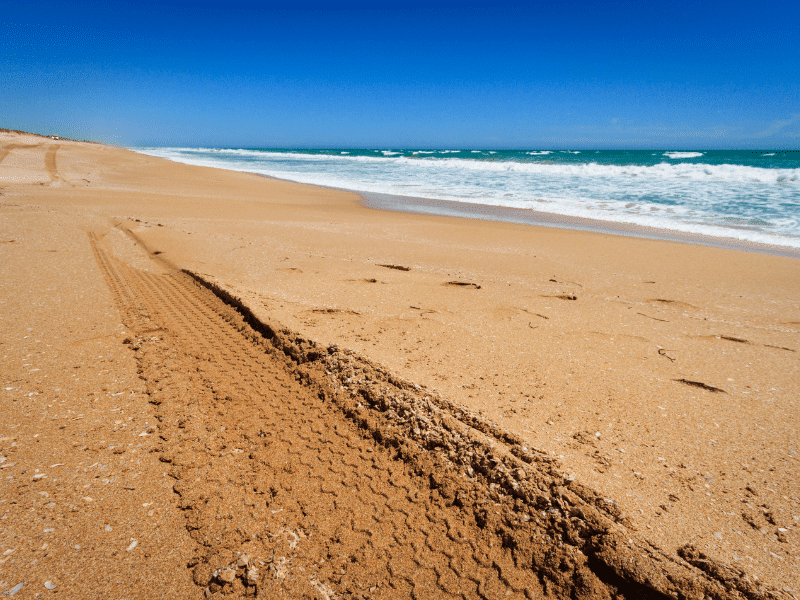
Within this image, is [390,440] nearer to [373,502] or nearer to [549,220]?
[373,502]

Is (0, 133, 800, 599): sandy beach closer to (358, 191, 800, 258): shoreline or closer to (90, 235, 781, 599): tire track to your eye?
(90, 235, 781, 599): tire track

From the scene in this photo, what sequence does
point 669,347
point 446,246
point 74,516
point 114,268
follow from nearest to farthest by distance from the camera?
point 74,516 < point 669,347 < point 114,268 < point 446,246

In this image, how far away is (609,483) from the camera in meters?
1.73

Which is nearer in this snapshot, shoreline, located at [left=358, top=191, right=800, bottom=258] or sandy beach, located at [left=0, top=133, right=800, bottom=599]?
sandy beach, located at [left=0, top=133, right=800, bottom=599]

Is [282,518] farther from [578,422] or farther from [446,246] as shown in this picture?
[446,246]

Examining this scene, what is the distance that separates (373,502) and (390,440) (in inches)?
12.9

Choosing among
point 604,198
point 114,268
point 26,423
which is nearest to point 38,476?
point 26,423

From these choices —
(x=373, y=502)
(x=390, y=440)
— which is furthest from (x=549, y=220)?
(x=373, y=502)

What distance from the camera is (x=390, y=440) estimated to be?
2.04 metres

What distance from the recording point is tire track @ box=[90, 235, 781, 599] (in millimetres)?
1470

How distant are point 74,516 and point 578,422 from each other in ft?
7.73

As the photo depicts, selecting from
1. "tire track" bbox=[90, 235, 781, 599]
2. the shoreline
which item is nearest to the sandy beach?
"tire track" bbox=[90, 235, 781, 599]

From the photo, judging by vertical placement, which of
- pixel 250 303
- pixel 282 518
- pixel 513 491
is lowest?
pixel 282 518

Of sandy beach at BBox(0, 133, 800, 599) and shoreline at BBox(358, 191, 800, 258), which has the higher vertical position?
shoreline at BBox(358, 191, 800, 258)
